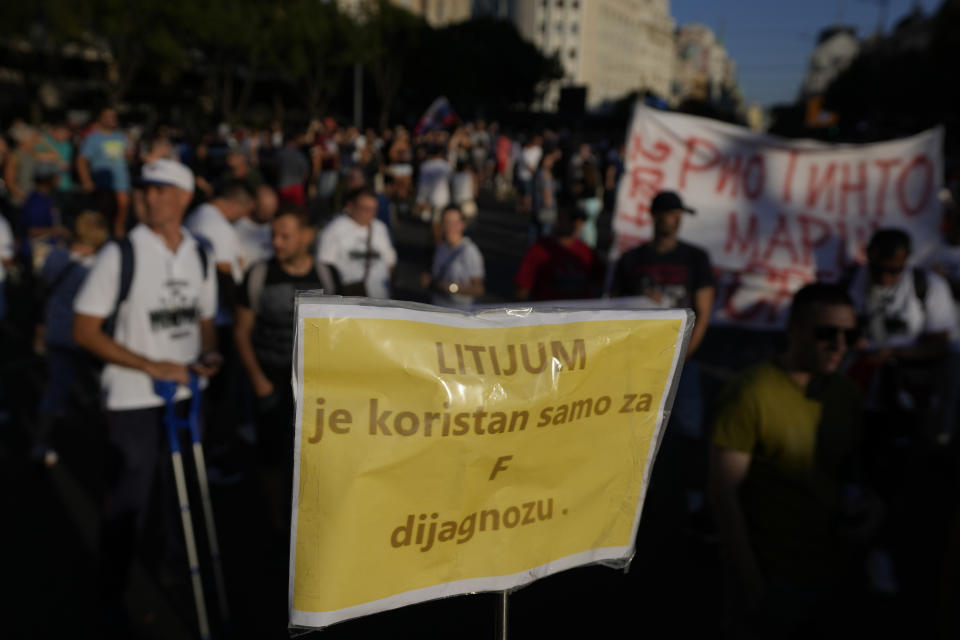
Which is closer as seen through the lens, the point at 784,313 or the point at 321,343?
the point at 321,343

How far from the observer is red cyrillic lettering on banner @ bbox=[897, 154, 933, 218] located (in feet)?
18.4

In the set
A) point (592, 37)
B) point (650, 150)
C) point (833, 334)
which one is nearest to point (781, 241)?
point (650, 150)

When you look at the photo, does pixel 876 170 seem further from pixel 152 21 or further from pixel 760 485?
pixel 152 21

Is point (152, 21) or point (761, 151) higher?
point (152, 21)

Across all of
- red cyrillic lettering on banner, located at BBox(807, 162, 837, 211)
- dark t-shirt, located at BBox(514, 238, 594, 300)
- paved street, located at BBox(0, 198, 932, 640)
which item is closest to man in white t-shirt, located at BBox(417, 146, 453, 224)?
red cyrillic lettering on banner, located at BBox(807, 162, 837, 211)

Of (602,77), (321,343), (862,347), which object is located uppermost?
(602,77)

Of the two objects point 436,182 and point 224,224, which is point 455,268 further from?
point 436,182

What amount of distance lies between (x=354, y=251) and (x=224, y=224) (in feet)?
2.94

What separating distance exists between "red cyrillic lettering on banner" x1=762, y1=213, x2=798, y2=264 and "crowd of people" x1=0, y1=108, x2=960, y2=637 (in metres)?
0.94

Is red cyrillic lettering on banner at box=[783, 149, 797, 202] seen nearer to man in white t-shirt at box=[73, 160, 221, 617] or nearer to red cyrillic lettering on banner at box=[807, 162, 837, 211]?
red cyrillic lettering on banner at box=[807, 162, 837, 211]

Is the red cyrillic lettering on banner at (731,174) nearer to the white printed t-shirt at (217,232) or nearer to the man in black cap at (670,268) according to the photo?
the man in black cap at (670,268)

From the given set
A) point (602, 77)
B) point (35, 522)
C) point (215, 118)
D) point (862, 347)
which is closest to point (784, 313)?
point (862, 347)

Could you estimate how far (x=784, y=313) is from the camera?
19.0 feet

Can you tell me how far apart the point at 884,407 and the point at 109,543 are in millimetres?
3700
